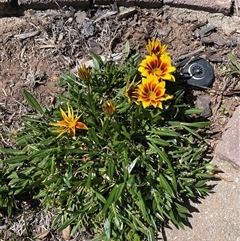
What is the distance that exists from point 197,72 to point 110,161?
770 mm

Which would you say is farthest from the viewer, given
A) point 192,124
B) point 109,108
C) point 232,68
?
point 232,68

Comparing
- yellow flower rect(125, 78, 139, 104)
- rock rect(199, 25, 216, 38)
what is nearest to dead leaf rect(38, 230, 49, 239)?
yellow flower rect(125, 78, 139, 104)

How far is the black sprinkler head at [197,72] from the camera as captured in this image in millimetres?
3324

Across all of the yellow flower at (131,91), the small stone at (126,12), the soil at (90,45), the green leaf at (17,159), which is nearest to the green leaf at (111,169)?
the yellow flower at (131,91)

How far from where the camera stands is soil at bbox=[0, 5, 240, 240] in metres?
3.33

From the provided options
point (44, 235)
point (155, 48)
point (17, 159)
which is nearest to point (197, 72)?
point (155, 48)

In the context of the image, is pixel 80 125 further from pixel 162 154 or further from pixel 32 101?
pixel 162 154

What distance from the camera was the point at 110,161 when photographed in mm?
2986

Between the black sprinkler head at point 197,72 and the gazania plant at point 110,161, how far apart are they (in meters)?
0.18

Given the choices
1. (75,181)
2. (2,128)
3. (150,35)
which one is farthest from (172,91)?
(2,128)

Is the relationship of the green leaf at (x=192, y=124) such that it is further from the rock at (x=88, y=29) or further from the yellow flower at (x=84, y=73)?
the rock at (x=88, y=29)

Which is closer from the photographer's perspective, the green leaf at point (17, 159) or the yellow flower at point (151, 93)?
the yellow flower at point (151, 93)

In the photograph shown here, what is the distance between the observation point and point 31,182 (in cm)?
309

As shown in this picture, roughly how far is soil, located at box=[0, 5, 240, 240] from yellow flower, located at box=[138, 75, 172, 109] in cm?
54
